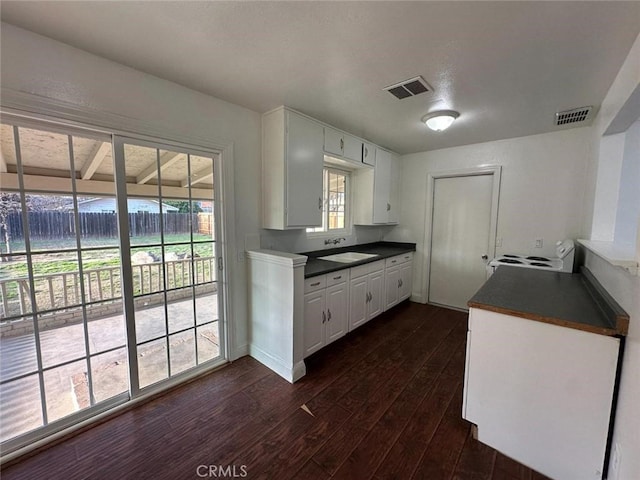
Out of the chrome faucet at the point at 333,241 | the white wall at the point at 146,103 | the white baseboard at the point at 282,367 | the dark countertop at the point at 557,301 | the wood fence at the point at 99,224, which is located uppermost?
the white wall at the point at 146,103

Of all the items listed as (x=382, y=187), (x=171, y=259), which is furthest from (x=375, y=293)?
(x=171, y=259)

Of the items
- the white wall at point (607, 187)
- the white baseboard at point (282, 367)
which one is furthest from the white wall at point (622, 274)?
the white baseboard at point (282, 367)

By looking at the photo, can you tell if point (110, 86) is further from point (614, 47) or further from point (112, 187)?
point (614, 47)

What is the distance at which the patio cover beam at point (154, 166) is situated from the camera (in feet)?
6.40

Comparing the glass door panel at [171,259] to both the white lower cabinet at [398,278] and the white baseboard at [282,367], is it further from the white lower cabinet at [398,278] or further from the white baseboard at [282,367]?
the white lower cabinet at [398,278]

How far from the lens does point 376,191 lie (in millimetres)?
3752

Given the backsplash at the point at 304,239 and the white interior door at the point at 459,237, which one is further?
the white interior door at the point at 459,237

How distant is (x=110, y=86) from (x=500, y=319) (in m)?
2.87

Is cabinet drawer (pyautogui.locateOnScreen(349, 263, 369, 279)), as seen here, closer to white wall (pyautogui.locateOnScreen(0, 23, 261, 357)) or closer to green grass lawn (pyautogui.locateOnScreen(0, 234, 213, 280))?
white wall (pyautogui.locateOnScreen(0, 23, 261, 357))

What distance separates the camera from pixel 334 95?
2.18 metres

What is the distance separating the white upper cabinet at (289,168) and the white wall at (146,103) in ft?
0.41

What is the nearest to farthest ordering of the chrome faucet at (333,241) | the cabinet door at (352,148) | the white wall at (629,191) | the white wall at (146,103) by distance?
the white wall at (146,103) < the white wall at (629,191) < the cabinet door at (352,148) < the chrome faucet at (333,241)

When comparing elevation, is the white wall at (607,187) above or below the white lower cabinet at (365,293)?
above

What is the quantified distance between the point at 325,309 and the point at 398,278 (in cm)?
166
